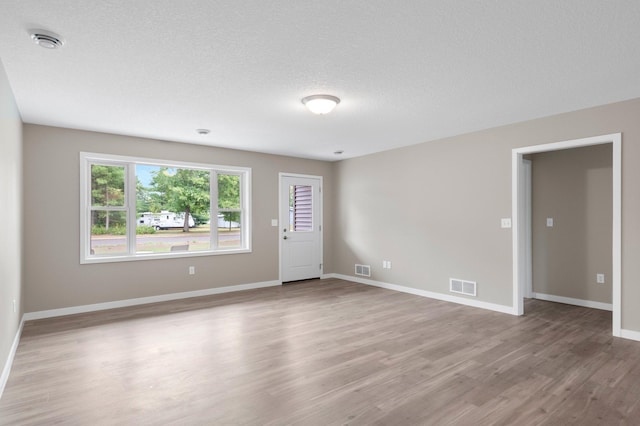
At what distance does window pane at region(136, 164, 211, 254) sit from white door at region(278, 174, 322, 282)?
4.89 ft

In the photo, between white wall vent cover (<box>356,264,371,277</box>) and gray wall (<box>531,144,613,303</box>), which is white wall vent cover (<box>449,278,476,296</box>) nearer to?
gray wall (<box>531,144,613,303</box>)

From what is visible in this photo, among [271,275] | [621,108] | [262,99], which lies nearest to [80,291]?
[271,275]

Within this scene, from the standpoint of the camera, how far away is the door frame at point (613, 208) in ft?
12.5

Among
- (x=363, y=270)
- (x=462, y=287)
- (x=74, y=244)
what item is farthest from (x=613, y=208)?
(x=74, y=244)

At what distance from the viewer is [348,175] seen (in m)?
7.37

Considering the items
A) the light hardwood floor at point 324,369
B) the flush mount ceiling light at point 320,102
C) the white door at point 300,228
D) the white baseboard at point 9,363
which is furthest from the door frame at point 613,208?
the white baseboard at point 9,363

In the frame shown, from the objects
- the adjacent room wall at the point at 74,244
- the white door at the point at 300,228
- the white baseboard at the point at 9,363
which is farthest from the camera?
the white door at the point at 300,228

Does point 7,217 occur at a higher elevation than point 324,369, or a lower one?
higher

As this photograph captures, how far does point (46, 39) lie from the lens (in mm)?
2398

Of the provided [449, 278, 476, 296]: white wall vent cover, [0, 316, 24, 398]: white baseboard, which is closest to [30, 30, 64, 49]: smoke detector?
[0, 316, 24, 398]: white baseboard

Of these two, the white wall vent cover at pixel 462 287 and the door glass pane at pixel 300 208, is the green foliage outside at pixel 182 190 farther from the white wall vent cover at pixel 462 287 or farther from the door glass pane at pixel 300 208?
the white wall vent cover at pixel 462 287

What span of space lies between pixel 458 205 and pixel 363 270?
2.37 metres

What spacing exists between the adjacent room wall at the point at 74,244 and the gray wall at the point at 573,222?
4.86 metres

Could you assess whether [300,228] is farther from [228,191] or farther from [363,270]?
[228,191]
